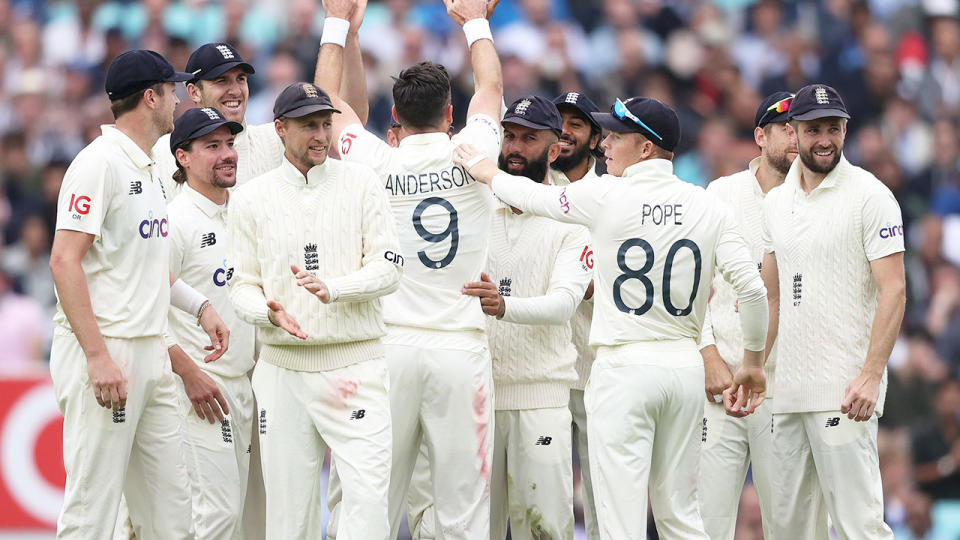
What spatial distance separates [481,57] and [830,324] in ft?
8.63

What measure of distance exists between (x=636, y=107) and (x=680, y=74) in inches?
327

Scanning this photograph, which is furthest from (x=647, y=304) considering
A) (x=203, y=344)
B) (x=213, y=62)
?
(x=213, y=62)

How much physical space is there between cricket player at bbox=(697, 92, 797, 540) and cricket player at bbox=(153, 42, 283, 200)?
288cm

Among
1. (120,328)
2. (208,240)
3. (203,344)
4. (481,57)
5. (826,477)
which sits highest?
(481,57)

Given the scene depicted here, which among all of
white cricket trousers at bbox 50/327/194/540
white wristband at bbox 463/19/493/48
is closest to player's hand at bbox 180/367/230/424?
white cricket trousers at bbox 50/327/194/540

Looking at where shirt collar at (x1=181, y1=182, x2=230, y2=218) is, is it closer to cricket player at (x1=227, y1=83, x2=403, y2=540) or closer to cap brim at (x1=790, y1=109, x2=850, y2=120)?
cricket player at (x1=227, y1=83, x2=403, y2=540)

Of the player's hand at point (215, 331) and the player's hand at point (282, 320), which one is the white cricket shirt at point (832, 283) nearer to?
the player's hand at point (282, 320)

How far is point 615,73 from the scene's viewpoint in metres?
16.1

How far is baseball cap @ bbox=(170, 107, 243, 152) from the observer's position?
8.60m

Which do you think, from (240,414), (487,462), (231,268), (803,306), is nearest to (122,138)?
(231,268)

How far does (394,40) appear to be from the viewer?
16.3 m

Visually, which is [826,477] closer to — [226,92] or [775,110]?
[775,110]

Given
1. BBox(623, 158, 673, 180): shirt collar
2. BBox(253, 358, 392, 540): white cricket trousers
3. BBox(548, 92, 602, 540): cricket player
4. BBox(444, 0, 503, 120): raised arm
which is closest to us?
BBox(253, 358, 392, 540): white cricket trousers

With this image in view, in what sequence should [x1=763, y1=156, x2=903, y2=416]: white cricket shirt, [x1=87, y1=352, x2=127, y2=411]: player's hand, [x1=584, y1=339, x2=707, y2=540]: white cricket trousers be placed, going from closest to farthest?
[x1=87, y1=352, x2=127, y2=411]: player's hand < [x1=584, y1=339, x2=707, y2=540]: white cricket trousers < [x1=763, y1=156, x2=903, y2=416]: white cricket shirt
